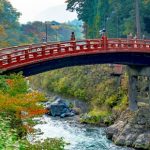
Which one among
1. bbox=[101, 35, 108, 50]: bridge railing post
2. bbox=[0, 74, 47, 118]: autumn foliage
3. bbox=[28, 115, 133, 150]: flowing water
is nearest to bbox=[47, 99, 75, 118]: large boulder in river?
bbox=[28, 115, 133, 150]: flowing water

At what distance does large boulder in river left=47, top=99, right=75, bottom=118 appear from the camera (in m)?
61.4

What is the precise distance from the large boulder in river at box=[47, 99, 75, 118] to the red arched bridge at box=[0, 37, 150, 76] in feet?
45.4

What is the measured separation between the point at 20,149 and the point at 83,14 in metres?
79.7

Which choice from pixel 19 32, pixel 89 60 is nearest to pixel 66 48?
pixel 89 60

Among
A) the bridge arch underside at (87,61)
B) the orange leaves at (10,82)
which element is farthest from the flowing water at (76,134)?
the orange leaves at (10,82)

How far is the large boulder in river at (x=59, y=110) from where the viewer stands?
6138 centimetres

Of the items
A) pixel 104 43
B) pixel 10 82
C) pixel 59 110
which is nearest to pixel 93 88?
pixel 59 110

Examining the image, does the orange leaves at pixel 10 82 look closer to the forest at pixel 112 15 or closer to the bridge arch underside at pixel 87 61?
the bridge arch underside at pixel 87 61

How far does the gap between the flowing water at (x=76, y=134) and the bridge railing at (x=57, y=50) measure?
7144mm

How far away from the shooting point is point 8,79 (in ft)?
107

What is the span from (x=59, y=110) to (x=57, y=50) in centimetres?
2261

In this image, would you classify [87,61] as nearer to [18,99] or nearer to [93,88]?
[18,99]

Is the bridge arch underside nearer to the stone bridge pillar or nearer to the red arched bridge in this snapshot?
the red arched bridge

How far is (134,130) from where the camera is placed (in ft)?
153
